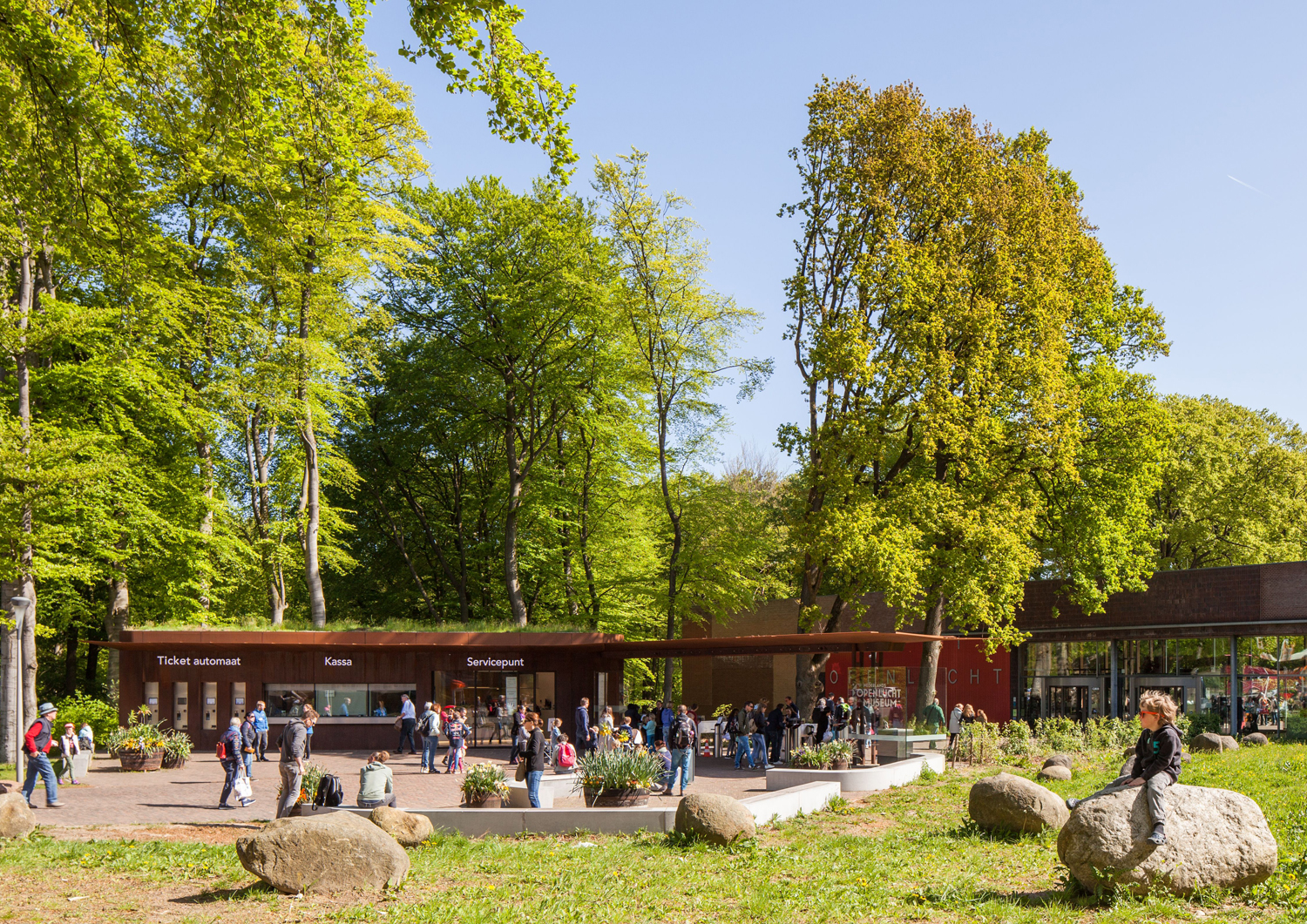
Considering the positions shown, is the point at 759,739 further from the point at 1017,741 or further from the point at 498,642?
the point at 498,642

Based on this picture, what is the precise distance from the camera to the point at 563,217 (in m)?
35.8

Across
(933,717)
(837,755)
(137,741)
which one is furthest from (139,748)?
(933,717)

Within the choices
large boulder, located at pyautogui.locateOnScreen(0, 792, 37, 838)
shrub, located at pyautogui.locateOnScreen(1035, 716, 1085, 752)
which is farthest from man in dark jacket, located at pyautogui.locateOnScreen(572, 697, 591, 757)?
large boulder, located at pyautogui.locateOnScreen(0, 792, 37, 838)

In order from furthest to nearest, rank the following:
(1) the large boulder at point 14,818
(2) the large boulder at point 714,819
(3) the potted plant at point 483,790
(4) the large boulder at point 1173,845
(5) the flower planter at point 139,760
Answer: (5) the flower planter at point 139,760
(3) the potted plant at point 483,790
(1) the large boulder at point 14,818
(2) the large boulder at point 714,819
(4) the large boulder at point 1173,845

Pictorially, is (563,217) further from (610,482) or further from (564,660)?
(564,660)

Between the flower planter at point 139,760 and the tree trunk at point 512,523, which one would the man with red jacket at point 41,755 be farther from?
the tree trunk at point 512,523

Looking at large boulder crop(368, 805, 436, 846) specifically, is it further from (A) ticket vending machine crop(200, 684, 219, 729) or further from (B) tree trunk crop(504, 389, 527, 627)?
(B) tree trunk crop(504, 389, 527, 627)

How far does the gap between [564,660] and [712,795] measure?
1729 cm

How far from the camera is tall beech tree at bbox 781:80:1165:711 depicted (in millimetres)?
27141

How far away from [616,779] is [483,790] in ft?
6.08

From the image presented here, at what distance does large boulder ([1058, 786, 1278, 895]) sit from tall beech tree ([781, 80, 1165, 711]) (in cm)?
1666

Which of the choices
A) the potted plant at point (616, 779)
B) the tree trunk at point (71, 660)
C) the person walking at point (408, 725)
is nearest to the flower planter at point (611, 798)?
the potted plant at point (616, 779)

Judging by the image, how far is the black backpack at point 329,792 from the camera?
14.8 metres

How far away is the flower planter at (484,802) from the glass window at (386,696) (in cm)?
1378
